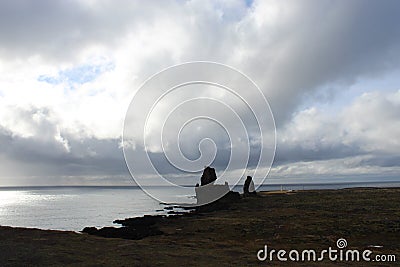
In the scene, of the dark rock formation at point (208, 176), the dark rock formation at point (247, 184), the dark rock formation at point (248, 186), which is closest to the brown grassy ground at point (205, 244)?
the dark rock formation at point (208, 176)

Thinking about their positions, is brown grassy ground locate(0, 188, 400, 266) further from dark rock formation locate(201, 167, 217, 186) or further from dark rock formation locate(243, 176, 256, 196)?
dark rock formation locate(243, 176, 256, 196)

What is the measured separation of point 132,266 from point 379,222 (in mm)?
32718

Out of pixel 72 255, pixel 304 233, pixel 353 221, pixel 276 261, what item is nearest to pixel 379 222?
pixel 353 221

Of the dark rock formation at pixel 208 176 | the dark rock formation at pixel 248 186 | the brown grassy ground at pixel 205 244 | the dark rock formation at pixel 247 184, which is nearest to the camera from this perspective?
the brown grassy ground at pixel 205 244

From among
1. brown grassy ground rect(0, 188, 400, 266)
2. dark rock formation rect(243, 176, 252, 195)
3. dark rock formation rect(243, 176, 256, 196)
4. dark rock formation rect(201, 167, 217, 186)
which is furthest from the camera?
dark rock formation rect(243, 176, 252, 195)

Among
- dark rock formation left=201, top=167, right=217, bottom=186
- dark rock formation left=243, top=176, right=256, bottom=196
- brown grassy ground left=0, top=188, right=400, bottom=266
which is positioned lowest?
brown grassy ground left=0, top=188, right=400, bottom=266

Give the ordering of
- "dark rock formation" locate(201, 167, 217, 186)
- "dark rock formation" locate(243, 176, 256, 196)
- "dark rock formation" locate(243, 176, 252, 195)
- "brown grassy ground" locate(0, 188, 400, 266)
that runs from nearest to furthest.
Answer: "brown grassy ground" locate(0, 188, 400, 266), "dark rock formation" locate(201, 167, 217, 186), "dark rock formation" locate(243, 176, 256, 196), "dark rock formation" locate(243, 176, 252, 195)

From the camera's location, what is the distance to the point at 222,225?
4819 centimetres

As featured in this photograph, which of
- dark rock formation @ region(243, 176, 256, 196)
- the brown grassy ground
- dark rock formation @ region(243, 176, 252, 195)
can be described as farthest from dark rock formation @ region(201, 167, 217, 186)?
the brown grassy ground

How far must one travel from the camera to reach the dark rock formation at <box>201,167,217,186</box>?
104 meters

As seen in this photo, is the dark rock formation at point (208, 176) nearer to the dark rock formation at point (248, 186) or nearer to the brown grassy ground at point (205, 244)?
the dark rock formation at point (248, 186)

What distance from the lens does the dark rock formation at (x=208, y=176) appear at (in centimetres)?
10369

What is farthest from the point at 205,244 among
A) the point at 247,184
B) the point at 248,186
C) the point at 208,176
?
the point at 248,186

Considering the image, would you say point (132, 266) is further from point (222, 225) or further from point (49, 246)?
point (222, 225)
